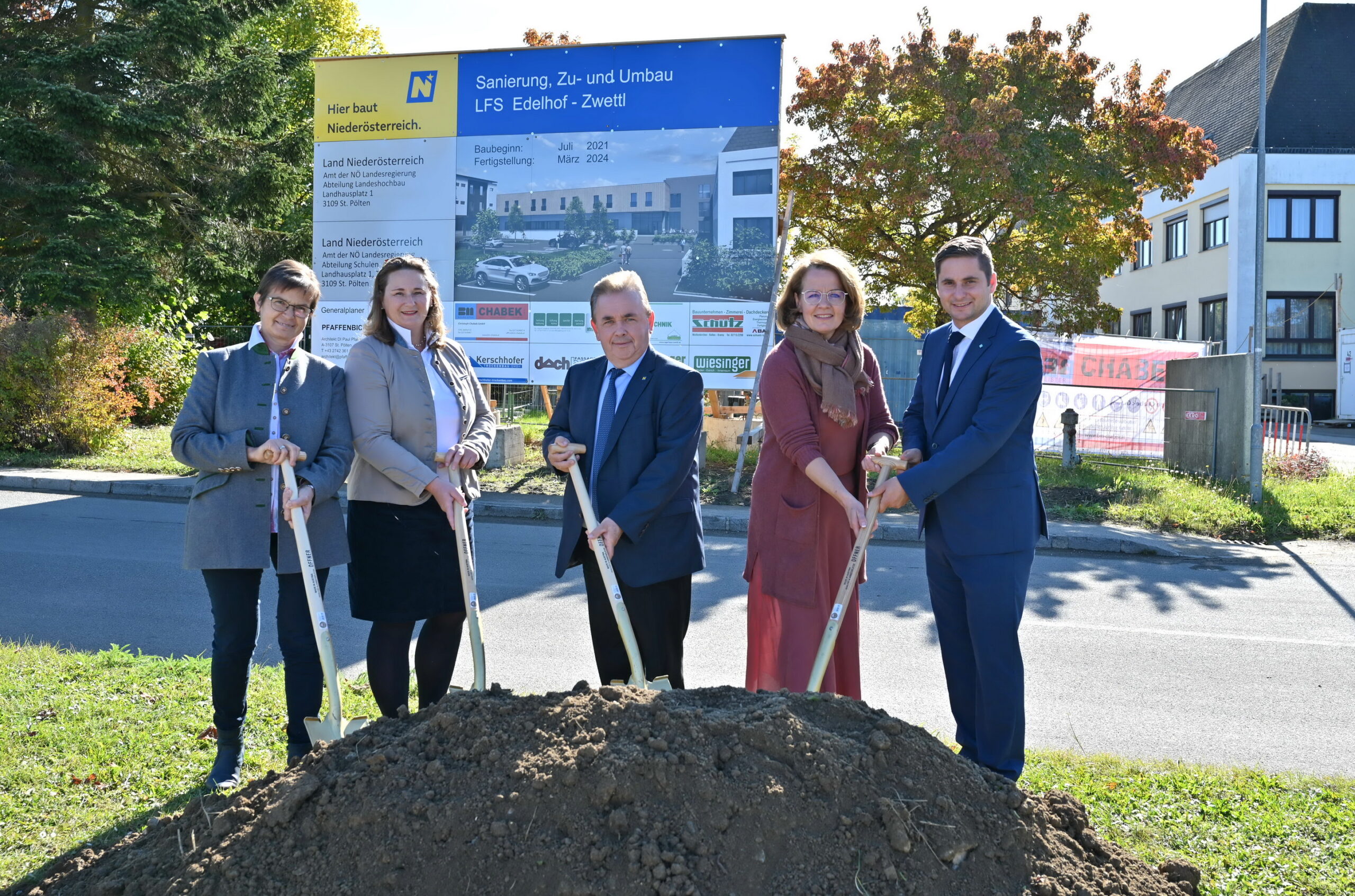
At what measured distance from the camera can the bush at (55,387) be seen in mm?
14555

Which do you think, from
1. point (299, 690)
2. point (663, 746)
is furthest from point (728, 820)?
point (299, 690)

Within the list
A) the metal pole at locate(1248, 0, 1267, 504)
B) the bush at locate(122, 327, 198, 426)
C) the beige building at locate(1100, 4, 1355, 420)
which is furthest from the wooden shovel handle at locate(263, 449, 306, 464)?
the beige building at locate(1100, 4, 1355, 420)

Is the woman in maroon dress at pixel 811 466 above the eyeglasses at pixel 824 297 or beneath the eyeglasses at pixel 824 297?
beneath

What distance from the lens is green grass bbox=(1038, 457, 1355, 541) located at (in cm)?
1062

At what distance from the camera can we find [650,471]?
3.83 metres

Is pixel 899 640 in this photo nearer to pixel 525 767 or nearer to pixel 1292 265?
pixel 525 767

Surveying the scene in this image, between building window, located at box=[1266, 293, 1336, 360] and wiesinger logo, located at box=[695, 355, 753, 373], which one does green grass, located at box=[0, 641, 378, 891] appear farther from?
building window, located at box=[1266, 293, 1336, 360]

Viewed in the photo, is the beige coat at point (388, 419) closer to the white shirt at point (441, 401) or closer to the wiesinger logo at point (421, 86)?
the white shirt at point (441, 401)

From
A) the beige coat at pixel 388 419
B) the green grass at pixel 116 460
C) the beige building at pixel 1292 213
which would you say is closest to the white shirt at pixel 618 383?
the beige coat at pixel 388 419

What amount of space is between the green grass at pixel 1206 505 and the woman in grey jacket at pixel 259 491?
9.26 meters

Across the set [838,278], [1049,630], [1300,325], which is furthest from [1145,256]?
[838,278]

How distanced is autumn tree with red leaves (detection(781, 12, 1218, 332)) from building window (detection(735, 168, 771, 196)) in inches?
116

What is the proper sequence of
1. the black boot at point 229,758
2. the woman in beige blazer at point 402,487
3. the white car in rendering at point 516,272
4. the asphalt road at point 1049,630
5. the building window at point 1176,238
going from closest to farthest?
1. the black boot at point 229,758
2. the woman in beige blazer at point 402,487
3. the asphalt road at point 1049,630
4. the white car in rendering at point 516,272
5. the building window at point 1176,238

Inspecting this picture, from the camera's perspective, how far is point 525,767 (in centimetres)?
263
